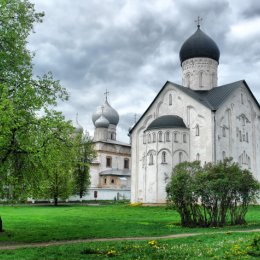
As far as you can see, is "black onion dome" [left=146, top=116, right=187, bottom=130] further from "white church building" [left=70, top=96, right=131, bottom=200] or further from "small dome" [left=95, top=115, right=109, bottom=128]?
"small dome" [left=95, top=115, right=109, bottom=128]

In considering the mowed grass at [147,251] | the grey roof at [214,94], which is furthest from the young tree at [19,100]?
the grey roof at [214,94]

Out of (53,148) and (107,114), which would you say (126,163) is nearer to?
(107,114)

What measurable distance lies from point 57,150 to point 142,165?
29225mm

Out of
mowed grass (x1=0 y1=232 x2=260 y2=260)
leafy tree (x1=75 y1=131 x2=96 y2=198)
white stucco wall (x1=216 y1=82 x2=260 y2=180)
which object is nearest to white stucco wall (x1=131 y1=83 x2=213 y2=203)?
white stucco wall (x1=216 y1=82 x2=260 y2=180)

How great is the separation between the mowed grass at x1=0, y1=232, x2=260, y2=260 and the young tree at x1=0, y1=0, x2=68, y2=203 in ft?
13.5

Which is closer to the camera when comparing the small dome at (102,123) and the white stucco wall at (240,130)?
the white stucco wall at (240,130)

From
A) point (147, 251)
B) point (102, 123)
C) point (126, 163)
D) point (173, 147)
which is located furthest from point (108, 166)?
point (147, 251)

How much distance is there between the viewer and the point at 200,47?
45.9m

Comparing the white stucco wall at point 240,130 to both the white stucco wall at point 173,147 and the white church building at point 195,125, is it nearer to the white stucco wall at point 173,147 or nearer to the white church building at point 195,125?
the white church building at point 195,125

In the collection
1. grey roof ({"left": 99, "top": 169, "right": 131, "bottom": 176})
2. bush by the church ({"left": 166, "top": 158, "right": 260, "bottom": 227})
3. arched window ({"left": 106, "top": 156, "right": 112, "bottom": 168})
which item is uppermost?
arched window ({"left": 106, "top": 156, "right": 112, "bottom": 168})

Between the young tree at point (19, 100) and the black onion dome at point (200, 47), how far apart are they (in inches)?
1251

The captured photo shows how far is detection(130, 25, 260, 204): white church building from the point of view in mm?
40250

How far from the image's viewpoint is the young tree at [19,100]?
13828 millimetres

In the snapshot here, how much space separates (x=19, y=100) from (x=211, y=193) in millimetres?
9998
